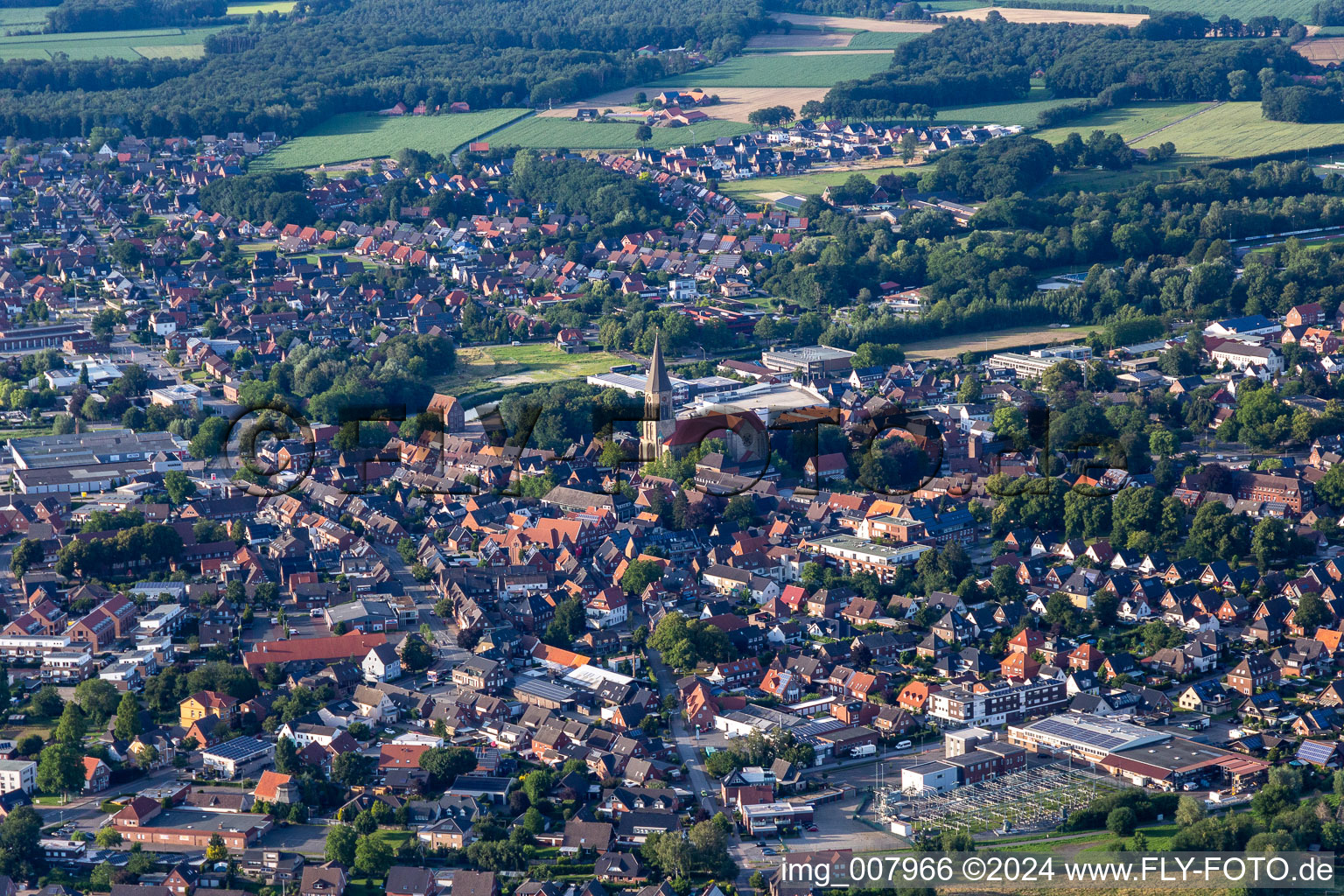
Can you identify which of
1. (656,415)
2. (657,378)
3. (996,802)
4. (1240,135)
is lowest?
(996,802)

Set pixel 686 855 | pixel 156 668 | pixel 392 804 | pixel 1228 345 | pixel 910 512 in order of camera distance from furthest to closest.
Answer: pixel 1228 345 → pixel 910 512 → pixel 156 668 → pixel 392 804 → pixel 686 855

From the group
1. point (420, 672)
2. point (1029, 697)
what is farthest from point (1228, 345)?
point (420, 672)

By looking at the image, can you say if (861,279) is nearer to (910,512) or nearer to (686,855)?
(910,512)

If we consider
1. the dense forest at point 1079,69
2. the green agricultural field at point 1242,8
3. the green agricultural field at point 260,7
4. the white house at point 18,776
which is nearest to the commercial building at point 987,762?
the white house at point 18,776

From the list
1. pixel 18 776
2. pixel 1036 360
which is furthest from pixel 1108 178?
pixel 18 776

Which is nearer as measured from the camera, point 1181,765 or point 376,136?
point 1181,765

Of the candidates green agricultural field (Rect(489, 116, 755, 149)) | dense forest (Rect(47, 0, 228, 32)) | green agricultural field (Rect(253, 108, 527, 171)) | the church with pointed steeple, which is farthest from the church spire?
dense forest (Rect(47, 0, 228, 32))

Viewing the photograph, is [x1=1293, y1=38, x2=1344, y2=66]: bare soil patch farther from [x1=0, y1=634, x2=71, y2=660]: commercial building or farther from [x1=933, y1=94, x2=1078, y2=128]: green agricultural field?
[x1=0, y1=634, x2=71, y2=660]: commercial building

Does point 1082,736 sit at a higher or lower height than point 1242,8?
lower

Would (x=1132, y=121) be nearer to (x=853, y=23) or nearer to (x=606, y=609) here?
(x=853, y=23)
